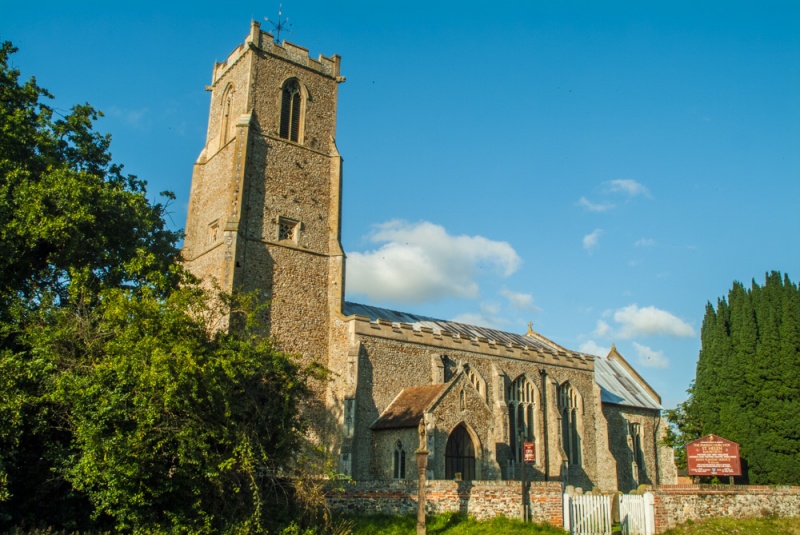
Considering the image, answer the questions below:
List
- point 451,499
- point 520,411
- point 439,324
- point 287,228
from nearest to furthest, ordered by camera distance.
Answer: point 451,499
point 287,228
point 520,411
point 439,324

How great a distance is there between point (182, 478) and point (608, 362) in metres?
38.5

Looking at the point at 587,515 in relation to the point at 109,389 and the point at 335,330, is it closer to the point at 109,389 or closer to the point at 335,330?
the point at 335,330

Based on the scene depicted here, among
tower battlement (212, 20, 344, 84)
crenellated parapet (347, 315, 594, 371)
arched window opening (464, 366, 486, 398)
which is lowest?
arched window opening (464, 366, 486, 398)

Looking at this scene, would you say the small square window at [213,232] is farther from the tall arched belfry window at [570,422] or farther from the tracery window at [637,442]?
the tracery window at [637,442]

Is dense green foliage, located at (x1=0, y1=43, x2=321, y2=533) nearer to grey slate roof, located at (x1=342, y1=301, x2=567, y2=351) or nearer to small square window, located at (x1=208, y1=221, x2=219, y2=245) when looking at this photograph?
small square window, located at (x1=208, y1=221, x2=219, y2=245)

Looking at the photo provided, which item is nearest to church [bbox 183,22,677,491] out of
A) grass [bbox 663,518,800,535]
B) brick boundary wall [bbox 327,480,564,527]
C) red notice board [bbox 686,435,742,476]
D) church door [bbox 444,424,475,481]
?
church door [bbox 444,424,475,481]

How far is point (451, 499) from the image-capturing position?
18.6 meters

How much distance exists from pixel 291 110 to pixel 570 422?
20.9 metres

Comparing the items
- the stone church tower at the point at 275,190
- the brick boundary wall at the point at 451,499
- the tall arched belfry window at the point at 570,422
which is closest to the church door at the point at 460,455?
the brick boundary wall at the point at 451,499

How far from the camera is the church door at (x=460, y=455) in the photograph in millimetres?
23766

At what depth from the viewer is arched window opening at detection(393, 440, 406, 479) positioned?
23859 millimetres

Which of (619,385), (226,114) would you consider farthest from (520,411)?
(226,114)

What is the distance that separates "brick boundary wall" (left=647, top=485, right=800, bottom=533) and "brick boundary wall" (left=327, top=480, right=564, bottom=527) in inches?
154

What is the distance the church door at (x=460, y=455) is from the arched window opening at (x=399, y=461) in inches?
60.0
